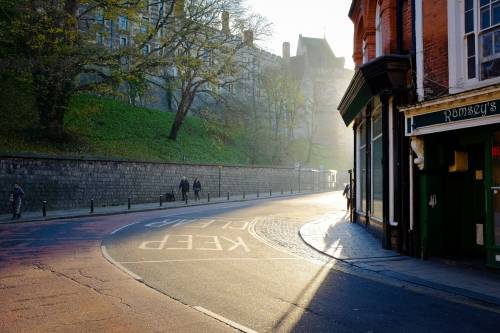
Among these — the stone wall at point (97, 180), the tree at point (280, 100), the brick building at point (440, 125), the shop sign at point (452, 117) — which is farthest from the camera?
the tree at point (280, 100)

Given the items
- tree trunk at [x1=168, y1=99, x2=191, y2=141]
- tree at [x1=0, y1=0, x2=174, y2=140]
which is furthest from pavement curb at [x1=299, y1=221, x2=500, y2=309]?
tree trunk at [x1=168, y1=99, x2=191, y2=141]

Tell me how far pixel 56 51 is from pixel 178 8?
9.92 metres

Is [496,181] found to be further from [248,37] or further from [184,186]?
[248,37]

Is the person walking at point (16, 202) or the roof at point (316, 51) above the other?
the roof at point (316, 51)

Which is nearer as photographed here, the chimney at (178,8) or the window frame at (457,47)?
the window frame at (457,47)

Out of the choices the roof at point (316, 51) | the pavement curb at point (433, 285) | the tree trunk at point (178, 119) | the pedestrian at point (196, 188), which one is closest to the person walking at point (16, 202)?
the pavement curb at point (433, 285)

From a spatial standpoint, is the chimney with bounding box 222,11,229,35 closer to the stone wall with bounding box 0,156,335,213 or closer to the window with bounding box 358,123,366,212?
the stone wall with bounding box 0,156,335,213

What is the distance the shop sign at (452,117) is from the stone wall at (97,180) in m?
18.5

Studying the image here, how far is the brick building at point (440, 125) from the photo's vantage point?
894 centimetres

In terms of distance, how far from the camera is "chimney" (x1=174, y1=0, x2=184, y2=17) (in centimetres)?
3036

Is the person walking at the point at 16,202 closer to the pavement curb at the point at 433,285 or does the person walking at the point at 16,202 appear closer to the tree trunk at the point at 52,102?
the tree trunk at the point at 52,102

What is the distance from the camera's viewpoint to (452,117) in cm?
929

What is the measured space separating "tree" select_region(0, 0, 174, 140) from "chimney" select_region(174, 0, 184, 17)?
413cm

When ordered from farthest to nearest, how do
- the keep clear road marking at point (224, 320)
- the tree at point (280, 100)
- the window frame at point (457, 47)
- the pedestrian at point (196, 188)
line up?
the tree at point (280, 100) < the pedestrian at point (196, 188) < the window frame at point (457, 47) < the keep clear road marking at point (224, 320)
